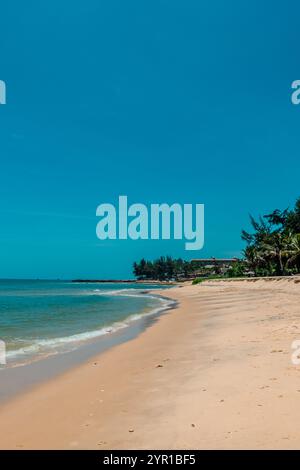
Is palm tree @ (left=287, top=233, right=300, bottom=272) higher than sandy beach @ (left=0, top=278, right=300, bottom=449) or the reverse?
higher

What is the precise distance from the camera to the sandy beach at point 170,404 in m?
5.07

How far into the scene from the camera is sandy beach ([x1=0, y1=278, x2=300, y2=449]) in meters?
5.07

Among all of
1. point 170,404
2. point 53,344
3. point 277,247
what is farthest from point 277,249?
point 170,404

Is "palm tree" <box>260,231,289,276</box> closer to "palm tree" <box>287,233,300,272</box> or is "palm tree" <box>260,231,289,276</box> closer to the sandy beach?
"palm tree" <box>287,233,300,272</box>

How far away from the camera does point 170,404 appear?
6.48 meters

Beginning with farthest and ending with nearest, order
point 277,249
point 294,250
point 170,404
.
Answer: point 277,249
point 294,250
point 170,404

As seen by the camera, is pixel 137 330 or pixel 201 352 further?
pixel 137 330

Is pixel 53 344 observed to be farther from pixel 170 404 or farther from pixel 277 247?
pixel 277 247

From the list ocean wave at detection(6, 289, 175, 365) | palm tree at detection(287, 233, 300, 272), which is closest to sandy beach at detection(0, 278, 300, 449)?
ocean wave at detection(6, 289, 175, 365)
